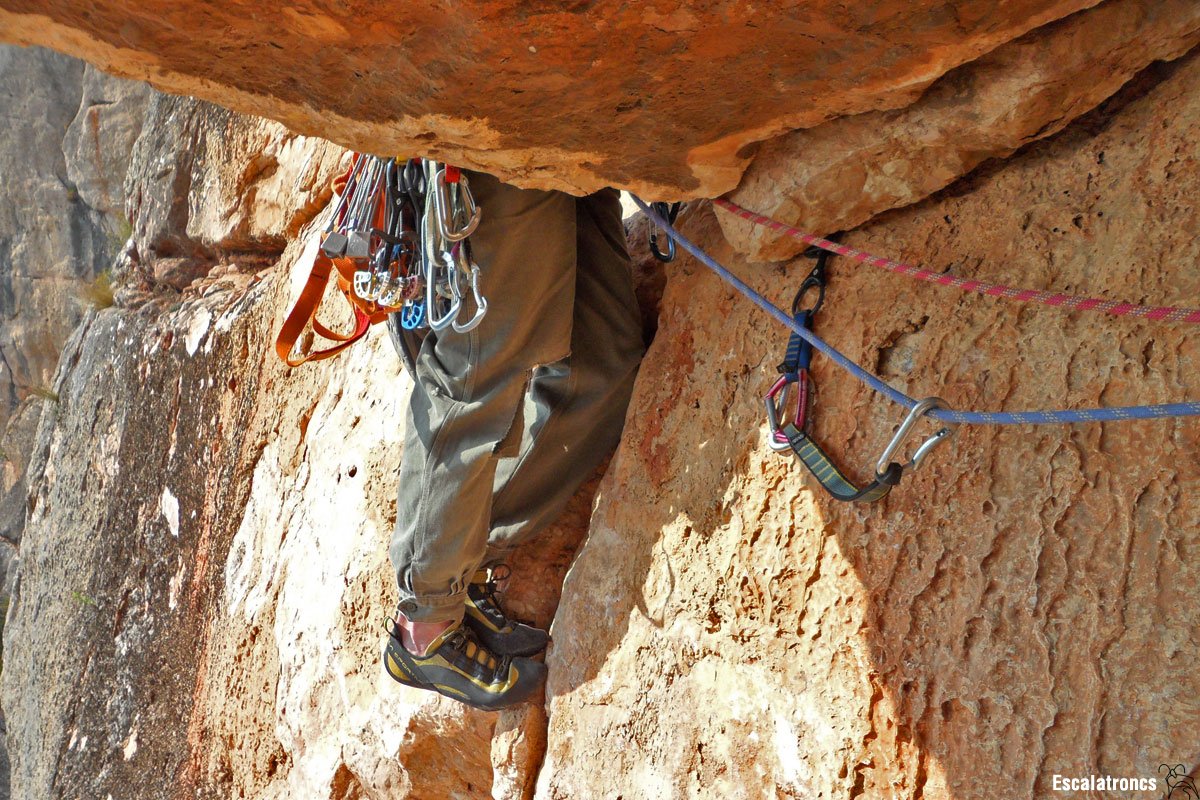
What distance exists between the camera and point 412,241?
75.9 inches

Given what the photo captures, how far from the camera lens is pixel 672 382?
6.59ft

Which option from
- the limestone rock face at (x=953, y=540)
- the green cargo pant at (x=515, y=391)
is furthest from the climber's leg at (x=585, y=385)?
the limestone rock face at (x=953, y=540)

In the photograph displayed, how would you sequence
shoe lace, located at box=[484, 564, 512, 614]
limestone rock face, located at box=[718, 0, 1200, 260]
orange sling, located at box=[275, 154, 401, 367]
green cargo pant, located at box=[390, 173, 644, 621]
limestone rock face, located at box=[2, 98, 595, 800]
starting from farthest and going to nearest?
limestone rock face, located at box=[2, 98, 595, 800]
shoe lace, located at box=[484, 564, 512, 614]
orange sling, located at box=[275, 154, 401, 367]
green cargo pant, located at box=[390, 173, 644, 621]
limestone rock face, located at box=[718, 0, 1200, 260]

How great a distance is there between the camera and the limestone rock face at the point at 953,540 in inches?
49.7

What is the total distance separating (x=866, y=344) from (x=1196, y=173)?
1.73ft


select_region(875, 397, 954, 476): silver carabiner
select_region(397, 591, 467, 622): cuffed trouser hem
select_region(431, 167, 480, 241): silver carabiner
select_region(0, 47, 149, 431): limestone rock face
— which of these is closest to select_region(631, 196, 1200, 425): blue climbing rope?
select_region(875, 397, 954, 476): silver carabiner

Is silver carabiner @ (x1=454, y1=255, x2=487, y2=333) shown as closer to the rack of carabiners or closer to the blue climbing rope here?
the rack of carabiners

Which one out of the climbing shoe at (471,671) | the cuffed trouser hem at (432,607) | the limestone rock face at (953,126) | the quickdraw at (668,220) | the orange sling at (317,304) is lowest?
the climbing shoe at (471,671)

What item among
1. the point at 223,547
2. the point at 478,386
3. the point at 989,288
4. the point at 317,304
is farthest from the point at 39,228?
the point at 989,288

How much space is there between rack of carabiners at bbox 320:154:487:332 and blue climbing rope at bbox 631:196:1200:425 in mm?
453

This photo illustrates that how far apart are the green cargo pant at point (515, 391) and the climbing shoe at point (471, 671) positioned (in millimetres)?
77

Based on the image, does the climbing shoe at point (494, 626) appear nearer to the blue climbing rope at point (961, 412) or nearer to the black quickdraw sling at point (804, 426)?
the black quickdraw sling at point (804, 426)

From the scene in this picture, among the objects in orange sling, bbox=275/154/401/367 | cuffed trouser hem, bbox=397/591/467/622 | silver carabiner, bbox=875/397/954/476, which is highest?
orange sling, bbox=275/154/401/367

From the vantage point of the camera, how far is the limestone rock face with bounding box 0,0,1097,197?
48.3 inches
